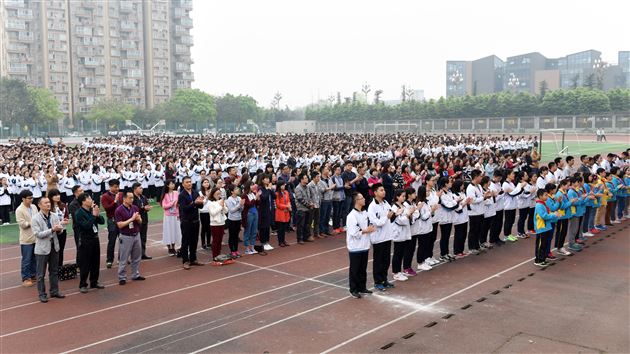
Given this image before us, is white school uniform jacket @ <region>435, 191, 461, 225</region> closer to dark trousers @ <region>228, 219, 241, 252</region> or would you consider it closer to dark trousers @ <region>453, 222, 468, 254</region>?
dark trousers @ <region>453, 222, 468, 254</region>

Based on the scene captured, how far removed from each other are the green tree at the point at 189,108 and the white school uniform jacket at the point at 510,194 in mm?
68093

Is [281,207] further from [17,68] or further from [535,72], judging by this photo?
[535,72]

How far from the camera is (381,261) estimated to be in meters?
8.82

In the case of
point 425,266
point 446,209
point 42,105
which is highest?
point 42,105

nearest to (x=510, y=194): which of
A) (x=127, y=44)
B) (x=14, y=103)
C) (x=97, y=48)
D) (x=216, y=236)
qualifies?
(x=216, y=236)

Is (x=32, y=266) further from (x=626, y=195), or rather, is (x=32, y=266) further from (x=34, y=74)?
(x=34, y=74)

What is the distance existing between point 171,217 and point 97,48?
285ft

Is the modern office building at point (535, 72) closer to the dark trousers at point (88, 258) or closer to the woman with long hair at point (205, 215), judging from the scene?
the woman with long hair at point (205, 215)

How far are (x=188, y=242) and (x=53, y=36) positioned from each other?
280 ft

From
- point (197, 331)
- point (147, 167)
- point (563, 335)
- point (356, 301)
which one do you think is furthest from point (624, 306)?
point (147, 167)

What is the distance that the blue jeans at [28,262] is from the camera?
9.16 metres

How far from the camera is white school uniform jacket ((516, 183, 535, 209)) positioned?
40.3 feet

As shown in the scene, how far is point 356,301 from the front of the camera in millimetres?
8328

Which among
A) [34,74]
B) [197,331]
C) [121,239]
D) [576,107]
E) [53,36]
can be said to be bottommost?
[197,331]
